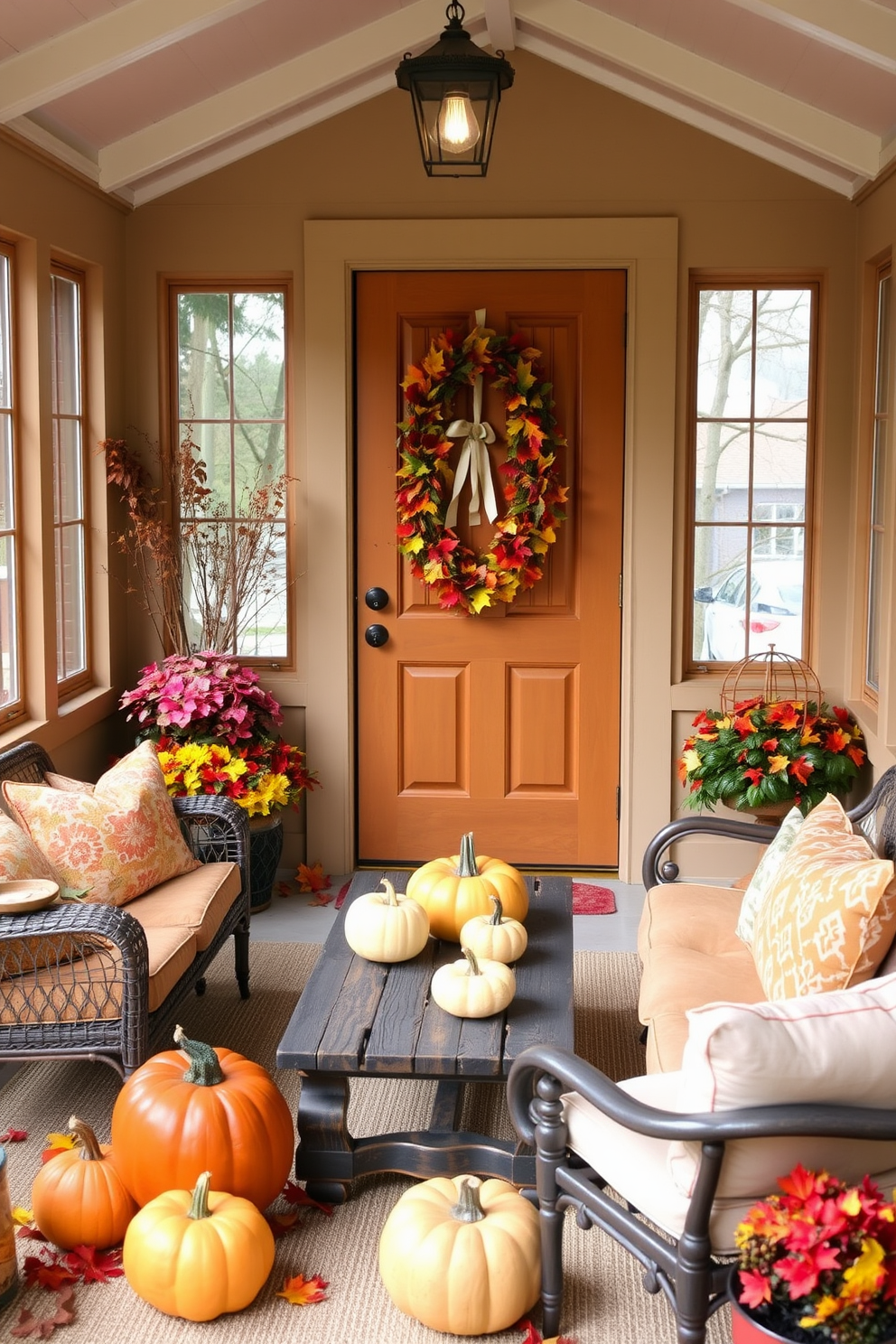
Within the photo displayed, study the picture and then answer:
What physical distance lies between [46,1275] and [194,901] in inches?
43.6

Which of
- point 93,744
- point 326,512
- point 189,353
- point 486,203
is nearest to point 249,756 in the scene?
point 93,744

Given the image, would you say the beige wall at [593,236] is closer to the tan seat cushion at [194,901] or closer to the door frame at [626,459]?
the door frame at [626,459]

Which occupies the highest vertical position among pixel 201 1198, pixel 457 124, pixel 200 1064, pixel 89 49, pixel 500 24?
pixel 500 24

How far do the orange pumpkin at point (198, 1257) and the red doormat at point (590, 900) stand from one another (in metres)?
2.23

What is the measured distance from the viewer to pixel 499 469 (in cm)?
503

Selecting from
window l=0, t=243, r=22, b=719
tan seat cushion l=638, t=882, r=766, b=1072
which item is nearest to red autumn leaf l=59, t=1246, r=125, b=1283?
tan seat cushion l=638, t=882, r=766, b=1072

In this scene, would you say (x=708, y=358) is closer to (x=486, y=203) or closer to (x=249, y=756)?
(x=486, y=203)

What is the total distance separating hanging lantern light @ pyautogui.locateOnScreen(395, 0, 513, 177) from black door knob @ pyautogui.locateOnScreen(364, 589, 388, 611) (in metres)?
1.91

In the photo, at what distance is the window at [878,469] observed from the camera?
15.1 ft

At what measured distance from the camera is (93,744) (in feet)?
16.1

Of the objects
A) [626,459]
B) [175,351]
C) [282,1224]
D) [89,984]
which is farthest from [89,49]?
[282,1224]

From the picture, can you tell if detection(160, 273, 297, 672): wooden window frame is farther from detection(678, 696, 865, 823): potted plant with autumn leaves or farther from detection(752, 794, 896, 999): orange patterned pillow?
detection(752, 794, 896, 999): orange patterned pillow

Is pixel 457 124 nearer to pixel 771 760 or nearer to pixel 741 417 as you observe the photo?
pixel 741 417

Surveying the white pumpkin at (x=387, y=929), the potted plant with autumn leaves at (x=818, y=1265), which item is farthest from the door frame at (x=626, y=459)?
the potted plant with autumn leaves at (x=818, y=1265)
